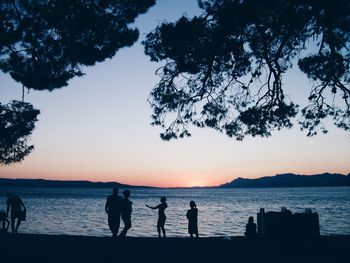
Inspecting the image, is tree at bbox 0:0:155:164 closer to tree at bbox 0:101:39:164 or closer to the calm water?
tree at bbox 0:101:39:164

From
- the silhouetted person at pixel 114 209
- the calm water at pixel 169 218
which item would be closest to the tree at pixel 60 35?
the silhouetted person at pixel 114 209

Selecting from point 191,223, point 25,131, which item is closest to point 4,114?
point 25,131

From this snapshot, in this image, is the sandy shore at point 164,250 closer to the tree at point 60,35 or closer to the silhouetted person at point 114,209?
the silhouetted person at point 114,209

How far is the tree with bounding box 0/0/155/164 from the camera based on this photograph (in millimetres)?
9258

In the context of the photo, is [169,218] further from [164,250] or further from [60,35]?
[60,35]

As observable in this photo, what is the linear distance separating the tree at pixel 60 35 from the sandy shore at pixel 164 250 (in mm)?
4830

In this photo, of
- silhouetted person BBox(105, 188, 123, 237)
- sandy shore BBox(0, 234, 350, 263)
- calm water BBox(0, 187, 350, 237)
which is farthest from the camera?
calm water BBox(0, 187, 350, 237)

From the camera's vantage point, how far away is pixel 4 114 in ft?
49.3

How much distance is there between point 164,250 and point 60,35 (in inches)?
270

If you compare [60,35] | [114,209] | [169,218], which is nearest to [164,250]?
[114,209]

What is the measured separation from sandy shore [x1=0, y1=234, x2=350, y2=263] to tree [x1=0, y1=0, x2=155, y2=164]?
4.83m

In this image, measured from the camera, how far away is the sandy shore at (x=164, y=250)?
8.56 meters

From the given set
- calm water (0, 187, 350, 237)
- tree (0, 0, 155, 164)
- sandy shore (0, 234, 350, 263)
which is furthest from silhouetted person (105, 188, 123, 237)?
calm water (0, 187, 350, 237)

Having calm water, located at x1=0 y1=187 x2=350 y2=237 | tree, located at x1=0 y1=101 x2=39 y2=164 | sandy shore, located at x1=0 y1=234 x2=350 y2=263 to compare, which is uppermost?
tree, located at x1=0 y1=101 x2=39 y2=164
